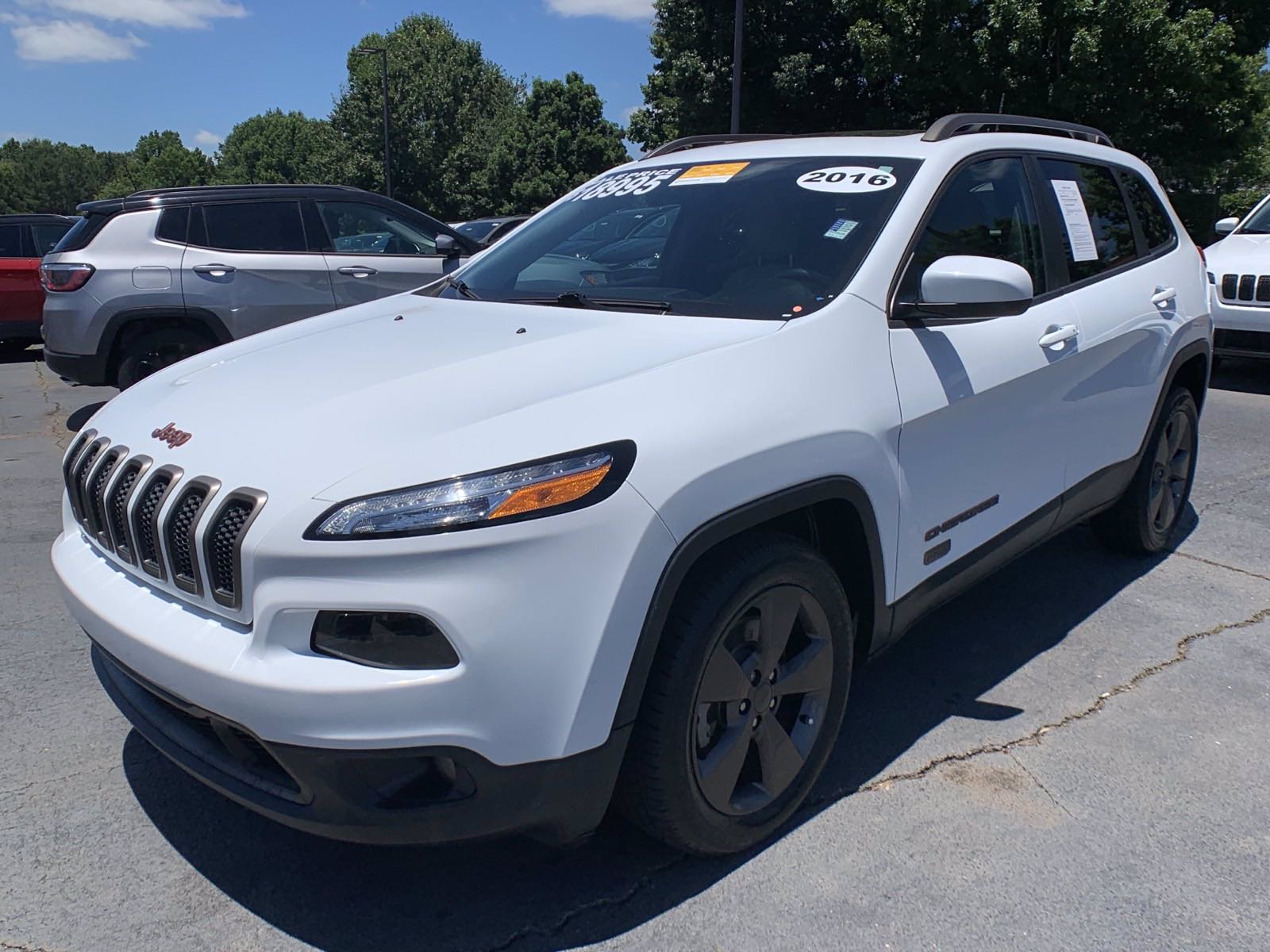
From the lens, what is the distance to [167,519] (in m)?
2.17

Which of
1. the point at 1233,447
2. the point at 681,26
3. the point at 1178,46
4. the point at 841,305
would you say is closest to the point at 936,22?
the point at 1178,46

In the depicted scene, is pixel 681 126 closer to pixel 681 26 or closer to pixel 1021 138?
pixel 681 26

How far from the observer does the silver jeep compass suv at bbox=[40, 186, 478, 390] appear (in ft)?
24.0

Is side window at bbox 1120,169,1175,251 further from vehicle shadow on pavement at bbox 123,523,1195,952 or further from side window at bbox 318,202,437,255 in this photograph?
side window at bbox 318,202,437,255

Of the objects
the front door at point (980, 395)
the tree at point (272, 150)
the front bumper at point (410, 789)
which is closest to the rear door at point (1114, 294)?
the front door at point (980, 395)

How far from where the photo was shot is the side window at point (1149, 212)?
4293mm

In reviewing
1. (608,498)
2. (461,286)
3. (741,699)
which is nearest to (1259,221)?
(461,286)

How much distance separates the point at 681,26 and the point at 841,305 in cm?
2492

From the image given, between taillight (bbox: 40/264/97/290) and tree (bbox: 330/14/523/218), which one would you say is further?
tree (bbox: 330/14/523/218)

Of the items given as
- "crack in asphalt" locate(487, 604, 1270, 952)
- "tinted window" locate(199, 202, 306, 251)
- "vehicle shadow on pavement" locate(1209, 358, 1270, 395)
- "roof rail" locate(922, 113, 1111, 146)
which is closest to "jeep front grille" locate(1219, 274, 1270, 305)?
"vehicle shadow on pavement" locate(1209, 358, 1270, 395)

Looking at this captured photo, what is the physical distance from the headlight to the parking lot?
38.4 inches

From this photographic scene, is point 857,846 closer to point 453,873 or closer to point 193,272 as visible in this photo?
point 453,873

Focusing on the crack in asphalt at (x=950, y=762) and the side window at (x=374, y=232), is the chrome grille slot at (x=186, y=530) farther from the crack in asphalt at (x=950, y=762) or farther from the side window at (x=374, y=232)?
the side window at (x=374, y=232)

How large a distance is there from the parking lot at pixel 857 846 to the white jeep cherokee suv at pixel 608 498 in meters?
0.24
